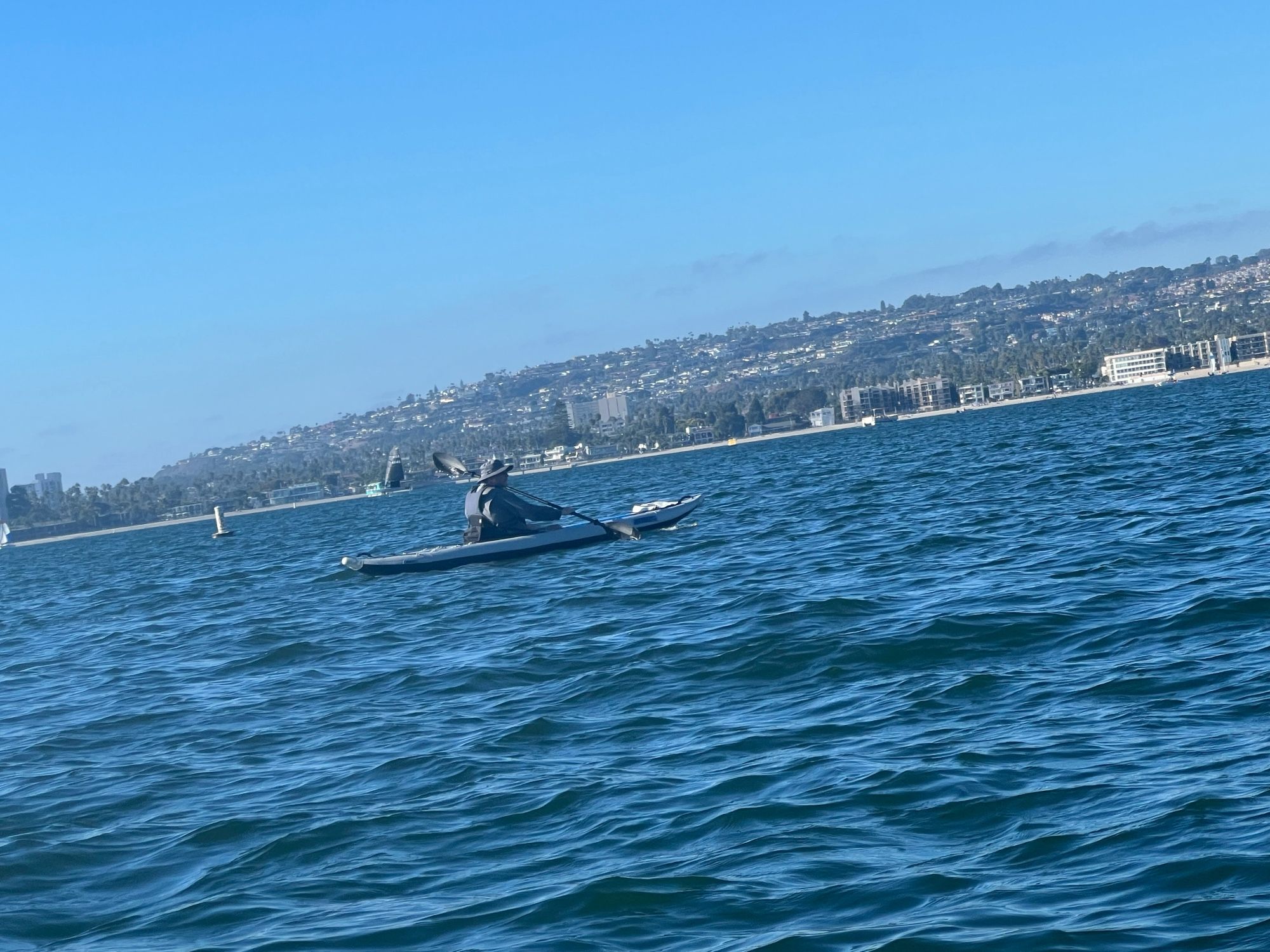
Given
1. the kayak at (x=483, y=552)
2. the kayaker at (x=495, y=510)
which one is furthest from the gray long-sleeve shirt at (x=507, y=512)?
the kayak at (x=483, y=552)

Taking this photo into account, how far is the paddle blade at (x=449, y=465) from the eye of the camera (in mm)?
40750

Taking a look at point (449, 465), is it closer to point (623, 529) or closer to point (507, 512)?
point (507, 512)

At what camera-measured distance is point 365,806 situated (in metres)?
→ 11.9

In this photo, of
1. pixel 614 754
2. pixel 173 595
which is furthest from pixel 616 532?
pixel 614 754

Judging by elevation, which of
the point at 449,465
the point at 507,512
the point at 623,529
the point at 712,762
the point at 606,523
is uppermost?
the point at 449,465

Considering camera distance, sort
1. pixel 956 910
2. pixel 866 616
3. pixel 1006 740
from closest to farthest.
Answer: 1. pixel 956 910
2. pixel 1006 740
3. pixel 866 616

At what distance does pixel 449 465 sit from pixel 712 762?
30300 millimetres

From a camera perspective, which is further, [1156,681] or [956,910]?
[1156,681]

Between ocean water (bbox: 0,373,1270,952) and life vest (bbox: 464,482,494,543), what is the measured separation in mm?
8363

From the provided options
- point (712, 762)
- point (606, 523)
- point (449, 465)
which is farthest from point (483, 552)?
point (712, 762)

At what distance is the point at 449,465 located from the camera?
4153 centimetres

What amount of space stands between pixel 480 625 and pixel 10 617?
26671mm

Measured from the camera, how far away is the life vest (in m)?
36.4

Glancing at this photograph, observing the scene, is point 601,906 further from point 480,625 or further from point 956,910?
point 480,625
